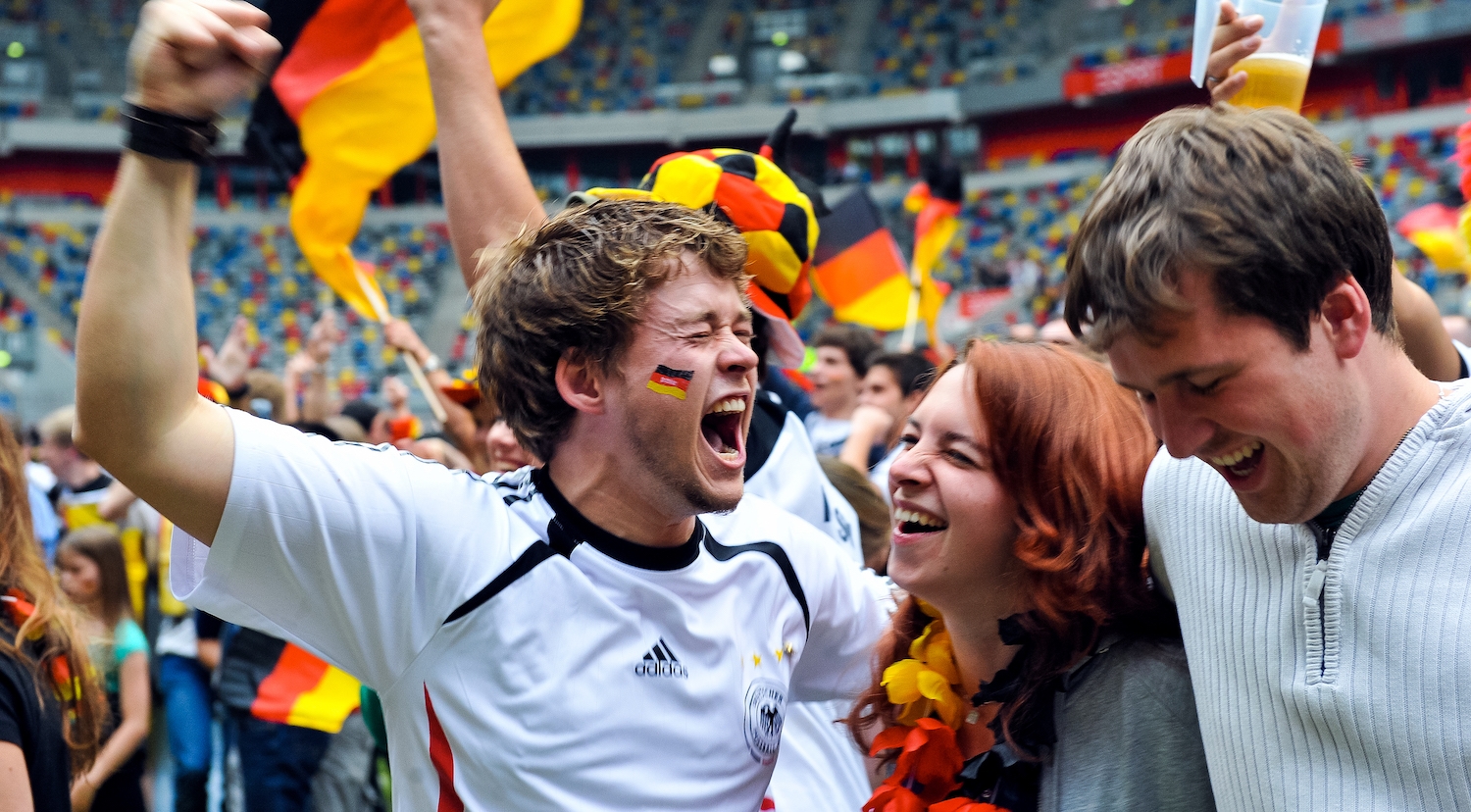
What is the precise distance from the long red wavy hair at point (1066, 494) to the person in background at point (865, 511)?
206cm

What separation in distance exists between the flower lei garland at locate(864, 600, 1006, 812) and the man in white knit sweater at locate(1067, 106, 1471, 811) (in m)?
0.56

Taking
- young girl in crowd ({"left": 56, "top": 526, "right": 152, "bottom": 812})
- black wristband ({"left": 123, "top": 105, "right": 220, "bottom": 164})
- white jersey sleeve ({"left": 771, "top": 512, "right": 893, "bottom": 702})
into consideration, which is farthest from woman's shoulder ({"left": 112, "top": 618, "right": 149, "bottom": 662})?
black wristband ({"left": 123, "top": 105, "right": 220, "bottom": 164})

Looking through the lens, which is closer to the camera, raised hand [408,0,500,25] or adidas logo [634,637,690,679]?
adidas logo [634,637,690,679]

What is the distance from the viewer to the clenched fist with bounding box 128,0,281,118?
56.3 inches

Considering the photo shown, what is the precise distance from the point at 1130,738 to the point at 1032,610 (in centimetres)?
26

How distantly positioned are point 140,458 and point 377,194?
31519mm

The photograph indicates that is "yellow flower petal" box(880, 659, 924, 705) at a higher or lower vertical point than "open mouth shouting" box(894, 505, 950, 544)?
lower

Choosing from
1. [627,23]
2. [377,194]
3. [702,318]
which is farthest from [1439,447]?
[627,23]

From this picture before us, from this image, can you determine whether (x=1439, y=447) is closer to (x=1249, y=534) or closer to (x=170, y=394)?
(x=1249, y=534)

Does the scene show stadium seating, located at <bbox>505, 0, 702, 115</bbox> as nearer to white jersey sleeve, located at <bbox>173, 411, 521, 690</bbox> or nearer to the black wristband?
white jersey sleeve, located at <bbox>173, 411, 521, 690</bbox>

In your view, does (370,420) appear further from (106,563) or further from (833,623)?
(833,623)

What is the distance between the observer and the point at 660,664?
1.90m

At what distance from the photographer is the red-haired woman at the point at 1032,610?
1.88m

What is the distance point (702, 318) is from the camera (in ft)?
6.66
